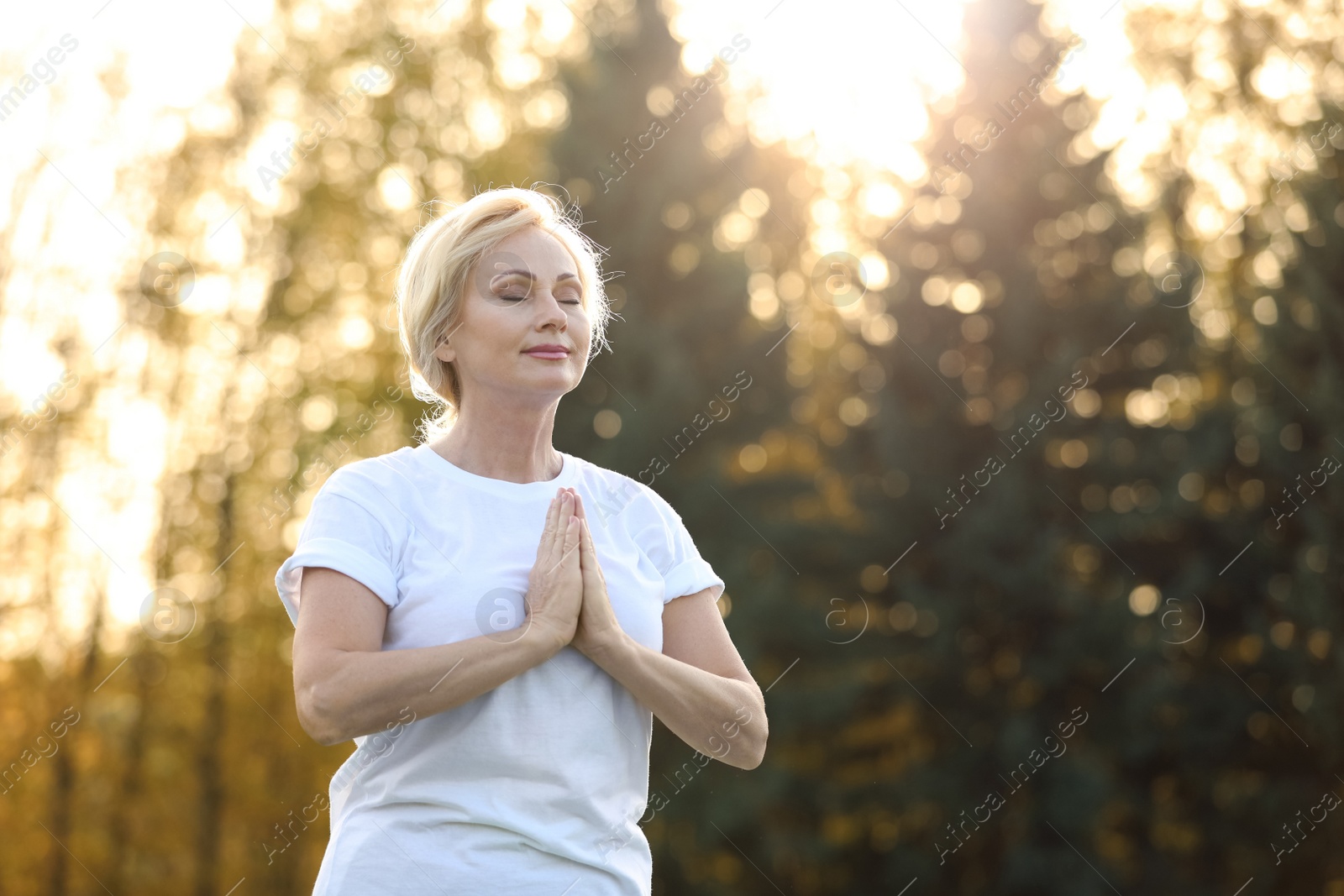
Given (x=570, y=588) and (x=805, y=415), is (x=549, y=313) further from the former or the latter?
(x=805, y=415)

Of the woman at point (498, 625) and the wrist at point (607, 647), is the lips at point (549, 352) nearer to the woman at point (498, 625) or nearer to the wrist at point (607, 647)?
the woman at point (498, 625)

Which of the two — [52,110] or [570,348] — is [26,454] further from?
[570,348]

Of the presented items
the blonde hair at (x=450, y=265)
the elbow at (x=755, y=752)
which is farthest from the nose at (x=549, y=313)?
the elbow at (x=755, y=752)

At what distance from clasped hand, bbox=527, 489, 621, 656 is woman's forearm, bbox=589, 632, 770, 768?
0.13 feet

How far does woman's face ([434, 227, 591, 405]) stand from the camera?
98.0 inches

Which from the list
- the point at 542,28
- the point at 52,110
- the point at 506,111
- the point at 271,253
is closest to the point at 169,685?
the point at 271,253

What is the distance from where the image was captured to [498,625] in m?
2.28

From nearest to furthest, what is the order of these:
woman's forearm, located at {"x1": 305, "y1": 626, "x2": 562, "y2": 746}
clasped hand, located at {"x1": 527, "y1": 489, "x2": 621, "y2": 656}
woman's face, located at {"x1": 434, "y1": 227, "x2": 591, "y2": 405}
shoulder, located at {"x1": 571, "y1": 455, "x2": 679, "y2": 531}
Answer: woman's forearm, located at {"x1": 305, "y1": 626, "x2": 562, "y2": 746} < clasped hand, located at {"x1": 527, "y1": 489, "x2": 621, "y2": 656} < woman's face, located at {"x1": 434, "y1": 227, "x2": 591, "y2": 405} < shoulder, located at {"x1": 571, "y1": 455, "x2": 679, "y2": 531}

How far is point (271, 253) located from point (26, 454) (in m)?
4.11

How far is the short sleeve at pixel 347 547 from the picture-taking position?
219 cm

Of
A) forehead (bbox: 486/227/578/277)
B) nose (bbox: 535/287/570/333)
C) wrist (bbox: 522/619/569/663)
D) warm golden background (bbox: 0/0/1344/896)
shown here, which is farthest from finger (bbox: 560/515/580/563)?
warm golden background (bbox: 0/0/1344/896)

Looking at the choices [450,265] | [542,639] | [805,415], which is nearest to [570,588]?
[542,639]

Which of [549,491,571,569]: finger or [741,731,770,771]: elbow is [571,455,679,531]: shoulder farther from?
[741,731,770,771]: elbow

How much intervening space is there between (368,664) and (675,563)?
0.77 metres
